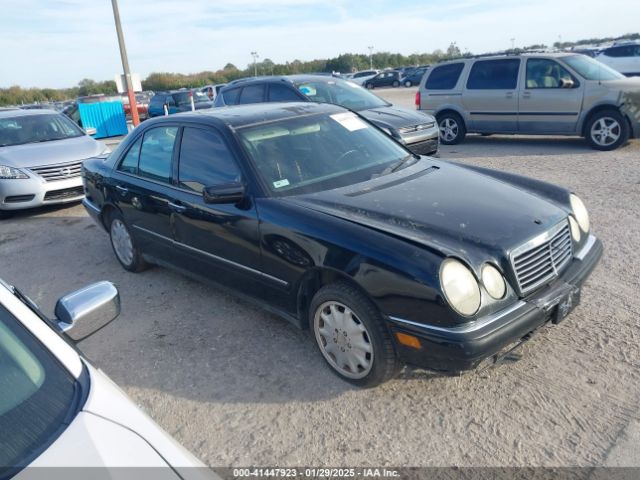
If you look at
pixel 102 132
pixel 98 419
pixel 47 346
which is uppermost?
pixel 47 346

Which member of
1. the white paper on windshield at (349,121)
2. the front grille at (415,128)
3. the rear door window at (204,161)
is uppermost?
the white paper on windshield at (349,121)

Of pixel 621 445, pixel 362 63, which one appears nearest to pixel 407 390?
pixel 621 445

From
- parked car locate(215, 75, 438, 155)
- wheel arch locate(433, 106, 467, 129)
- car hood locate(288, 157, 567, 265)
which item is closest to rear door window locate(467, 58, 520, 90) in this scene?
wheel arch locate(433, 106, 467, 129)

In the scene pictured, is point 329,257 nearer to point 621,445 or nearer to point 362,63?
point 621,445

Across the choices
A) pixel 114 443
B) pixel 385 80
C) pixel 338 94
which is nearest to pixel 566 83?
pixel 338 94

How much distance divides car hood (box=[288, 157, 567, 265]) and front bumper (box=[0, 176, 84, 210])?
5869mm

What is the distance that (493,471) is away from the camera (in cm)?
255

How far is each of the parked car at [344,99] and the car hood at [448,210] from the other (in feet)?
14.3

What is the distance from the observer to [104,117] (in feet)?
60.1

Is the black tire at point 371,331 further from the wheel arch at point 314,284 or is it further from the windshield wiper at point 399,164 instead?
the windshield wiper at point 399,164

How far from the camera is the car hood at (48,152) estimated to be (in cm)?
809

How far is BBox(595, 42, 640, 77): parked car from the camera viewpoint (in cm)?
1972

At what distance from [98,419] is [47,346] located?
348 mm

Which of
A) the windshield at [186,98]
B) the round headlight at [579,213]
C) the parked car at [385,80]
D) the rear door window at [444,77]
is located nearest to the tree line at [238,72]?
the parked car at [385,80]
